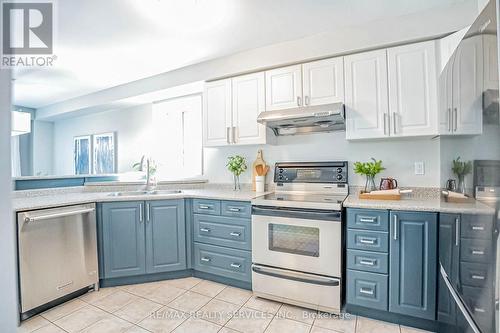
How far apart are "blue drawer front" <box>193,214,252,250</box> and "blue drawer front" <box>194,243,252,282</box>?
0.06m

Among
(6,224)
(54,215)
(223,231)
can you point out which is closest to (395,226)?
(223,231)

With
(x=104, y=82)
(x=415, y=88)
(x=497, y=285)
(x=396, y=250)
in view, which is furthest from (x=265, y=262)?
(x=104, y=82)

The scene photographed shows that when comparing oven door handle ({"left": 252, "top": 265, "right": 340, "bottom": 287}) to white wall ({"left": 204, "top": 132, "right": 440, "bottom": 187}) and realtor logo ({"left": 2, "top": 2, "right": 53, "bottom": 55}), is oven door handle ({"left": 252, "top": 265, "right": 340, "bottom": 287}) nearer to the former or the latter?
white wall ({"left": 204, "top": 132, "right": 440, "bottom": 187})

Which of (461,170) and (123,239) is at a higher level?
(461,170)

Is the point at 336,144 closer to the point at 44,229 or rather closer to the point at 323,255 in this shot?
the point at 323,255

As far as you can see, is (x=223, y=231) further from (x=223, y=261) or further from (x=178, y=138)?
(x=178, y=138)

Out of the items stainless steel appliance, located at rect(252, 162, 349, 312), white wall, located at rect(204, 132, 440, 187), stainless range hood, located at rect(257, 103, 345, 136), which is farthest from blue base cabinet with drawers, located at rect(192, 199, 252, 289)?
stainless range hood, located at rect(257, 103, 345, 136)

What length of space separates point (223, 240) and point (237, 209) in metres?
0.35

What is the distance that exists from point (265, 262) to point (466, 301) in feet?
4.45

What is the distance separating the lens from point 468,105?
1.08 m

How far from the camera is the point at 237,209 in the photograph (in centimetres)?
231

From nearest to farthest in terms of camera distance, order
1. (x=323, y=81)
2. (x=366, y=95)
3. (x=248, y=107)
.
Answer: (x=366, y=95)
(x=323, y=81)
(x=248, y=107)

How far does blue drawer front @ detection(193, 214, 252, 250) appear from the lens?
2.28 metres

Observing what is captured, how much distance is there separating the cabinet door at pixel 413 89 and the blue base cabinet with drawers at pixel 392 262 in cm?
75
